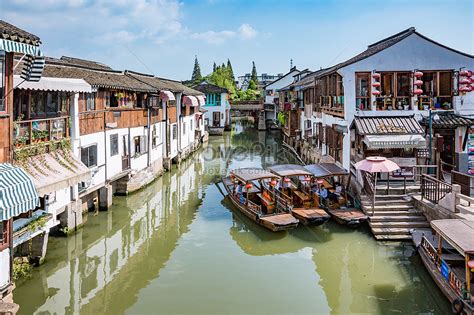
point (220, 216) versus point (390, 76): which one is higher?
point (390, 76)

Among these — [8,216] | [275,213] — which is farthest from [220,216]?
[8,216]

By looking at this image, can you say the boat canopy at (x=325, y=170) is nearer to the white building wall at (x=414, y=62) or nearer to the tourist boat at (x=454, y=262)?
the white building wall at (x=414, y=62)

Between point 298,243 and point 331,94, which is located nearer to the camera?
point 298,243

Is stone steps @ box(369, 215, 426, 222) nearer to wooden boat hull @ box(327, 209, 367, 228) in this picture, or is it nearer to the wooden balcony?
wooden boat hull @ box(327, 209, 367, 228)

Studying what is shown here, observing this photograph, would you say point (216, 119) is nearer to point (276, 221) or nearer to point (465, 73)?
point (465, 73)

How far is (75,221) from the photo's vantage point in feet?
54.4

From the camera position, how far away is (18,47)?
366 inches

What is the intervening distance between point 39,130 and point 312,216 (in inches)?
417

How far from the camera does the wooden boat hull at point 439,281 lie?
9.58m

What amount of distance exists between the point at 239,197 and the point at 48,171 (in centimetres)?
939

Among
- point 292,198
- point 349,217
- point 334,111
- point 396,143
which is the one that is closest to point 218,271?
point 349,217

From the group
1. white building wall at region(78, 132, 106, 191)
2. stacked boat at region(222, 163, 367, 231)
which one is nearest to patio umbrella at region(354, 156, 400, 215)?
stacked boat at region(222, 163, 367, 231)

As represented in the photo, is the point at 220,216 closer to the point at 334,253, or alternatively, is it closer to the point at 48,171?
the point at 334,253

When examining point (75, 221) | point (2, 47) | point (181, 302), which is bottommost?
point (181, 302)
